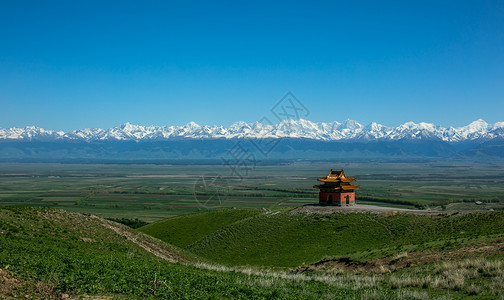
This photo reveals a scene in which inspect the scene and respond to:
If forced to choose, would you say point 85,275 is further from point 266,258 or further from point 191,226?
point 191,226

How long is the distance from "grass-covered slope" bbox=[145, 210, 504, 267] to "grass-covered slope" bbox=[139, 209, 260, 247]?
31.0 inches

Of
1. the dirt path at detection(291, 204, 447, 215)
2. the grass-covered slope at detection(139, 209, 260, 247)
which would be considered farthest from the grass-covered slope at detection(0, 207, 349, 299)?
the dirt path at detection(291, 204, 447, 215)

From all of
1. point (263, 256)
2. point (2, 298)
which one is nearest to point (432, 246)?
point (263, 256)

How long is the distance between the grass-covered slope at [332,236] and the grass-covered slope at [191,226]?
0.79m

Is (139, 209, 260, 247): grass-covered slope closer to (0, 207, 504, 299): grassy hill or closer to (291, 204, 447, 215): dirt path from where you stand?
(0, 207, 504, 299): grassy hill

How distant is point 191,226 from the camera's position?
5147 centimetres

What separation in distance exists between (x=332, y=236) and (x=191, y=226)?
72.9 ft

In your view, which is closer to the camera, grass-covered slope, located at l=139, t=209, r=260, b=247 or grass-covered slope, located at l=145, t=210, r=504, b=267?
grass-covered slope, located at l=145, t=210, r=504, b=267

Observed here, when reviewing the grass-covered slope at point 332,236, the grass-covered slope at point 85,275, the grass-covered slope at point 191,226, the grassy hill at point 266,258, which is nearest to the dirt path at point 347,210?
the grass-covered slope at point 332,236

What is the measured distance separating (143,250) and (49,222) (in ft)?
22.2

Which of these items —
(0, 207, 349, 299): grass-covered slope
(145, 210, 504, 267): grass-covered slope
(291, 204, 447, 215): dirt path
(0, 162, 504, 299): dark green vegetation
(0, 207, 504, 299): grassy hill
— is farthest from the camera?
(291, 204, 447, 215): dirt path

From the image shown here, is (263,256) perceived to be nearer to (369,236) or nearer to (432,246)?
(369,236)

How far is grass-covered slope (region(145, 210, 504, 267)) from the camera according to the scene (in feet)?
91.2

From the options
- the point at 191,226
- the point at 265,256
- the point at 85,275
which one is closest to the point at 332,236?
the point at 265,256
